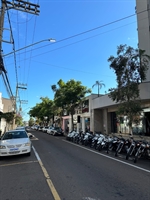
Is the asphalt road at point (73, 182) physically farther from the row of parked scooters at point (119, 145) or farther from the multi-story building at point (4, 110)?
the multi-story building at point (4, 110)

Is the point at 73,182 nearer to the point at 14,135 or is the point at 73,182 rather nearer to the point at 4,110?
the point at 14,135

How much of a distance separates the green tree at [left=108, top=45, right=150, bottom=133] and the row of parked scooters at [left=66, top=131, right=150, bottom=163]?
1.60 m

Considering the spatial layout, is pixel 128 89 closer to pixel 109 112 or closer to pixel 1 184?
pixel 1 184

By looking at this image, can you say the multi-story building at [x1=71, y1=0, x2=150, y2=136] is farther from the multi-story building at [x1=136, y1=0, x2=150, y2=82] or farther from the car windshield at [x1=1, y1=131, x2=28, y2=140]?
the car windshield at [x1=1, y1=131, x2=28, y2=140]

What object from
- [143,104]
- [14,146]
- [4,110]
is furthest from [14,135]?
[4,110]

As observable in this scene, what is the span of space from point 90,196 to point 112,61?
9.68 meters

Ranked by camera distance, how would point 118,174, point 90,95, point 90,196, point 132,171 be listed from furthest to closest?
1. point 90,95
2. point 132,171
3. point 118,174
4. point 90,196

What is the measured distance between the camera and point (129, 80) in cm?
1120

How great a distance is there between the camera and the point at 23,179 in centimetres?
535

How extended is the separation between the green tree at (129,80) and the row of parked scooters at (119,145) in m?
1.60

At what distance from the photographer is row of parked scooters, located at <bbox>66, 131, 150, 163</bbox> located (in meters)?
8.48

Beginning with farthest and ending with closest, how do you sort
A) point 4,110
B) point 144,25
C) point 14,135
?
point 4,110 < point 144,25 < point 14,135

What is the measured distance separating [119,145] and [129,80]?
4.37m

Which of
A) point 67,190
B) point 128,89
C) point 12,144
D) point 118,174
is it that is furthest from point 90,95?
point 67,190
